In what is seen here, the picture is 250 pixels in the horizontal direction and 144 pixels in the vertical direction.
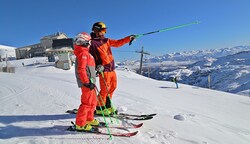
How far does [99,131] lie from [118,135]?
35 centimetres

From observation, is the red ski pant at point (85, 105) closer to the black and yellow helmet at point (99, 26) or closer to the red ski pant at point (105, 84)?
the red ski pant at point (105, 84)

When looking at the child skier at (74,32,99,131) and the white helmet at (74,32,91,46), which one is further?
the white helmet at (74,32,91,46)

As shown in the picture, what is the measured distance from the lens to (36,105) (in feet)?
18.4

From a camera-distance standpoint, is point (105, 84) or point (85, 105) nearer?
point (85, 105)

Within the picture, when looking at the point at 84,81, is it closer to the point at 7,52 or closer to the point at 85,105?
the point at 85,105

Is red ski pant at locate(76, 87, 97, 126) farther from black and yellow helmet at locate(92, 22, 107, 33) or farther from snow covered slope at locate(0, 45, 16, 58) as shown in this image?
snow covered slope at locate(0, 45, 16, 58)

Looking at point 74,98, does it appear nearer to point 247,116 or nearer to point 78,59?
point 78,59

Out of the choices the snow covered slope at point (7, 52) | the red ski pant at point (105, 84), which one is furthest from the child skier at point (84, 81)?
the snow covered slope at point (7, 52)

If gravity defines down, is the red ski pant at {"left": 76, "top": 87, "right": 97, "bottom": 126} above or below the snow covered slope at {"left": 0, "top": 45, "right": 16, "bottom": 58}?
below

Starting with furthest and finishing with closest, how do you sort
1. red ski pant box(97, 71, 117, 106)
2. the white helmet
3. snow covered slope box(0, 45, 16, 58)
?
1. snow covered slope box(0, 45, 16, 58)
2. red ski pant box(97, 71, 117, 106)
3. the white helmet

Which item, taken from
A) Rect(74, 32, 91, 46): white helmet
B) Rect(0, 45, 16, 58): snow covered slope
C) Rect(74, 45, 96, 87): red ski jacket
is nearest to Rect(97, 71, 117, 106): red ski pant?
Rect(74, 45, 96, 87): red ski jacket

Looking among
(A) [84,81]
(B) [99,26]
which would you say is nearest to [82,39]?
(A) [84,81]

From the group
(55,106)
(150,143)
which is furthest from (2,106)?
(150,143)

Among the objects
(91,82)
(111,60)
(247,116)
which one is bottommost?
(247,116)
